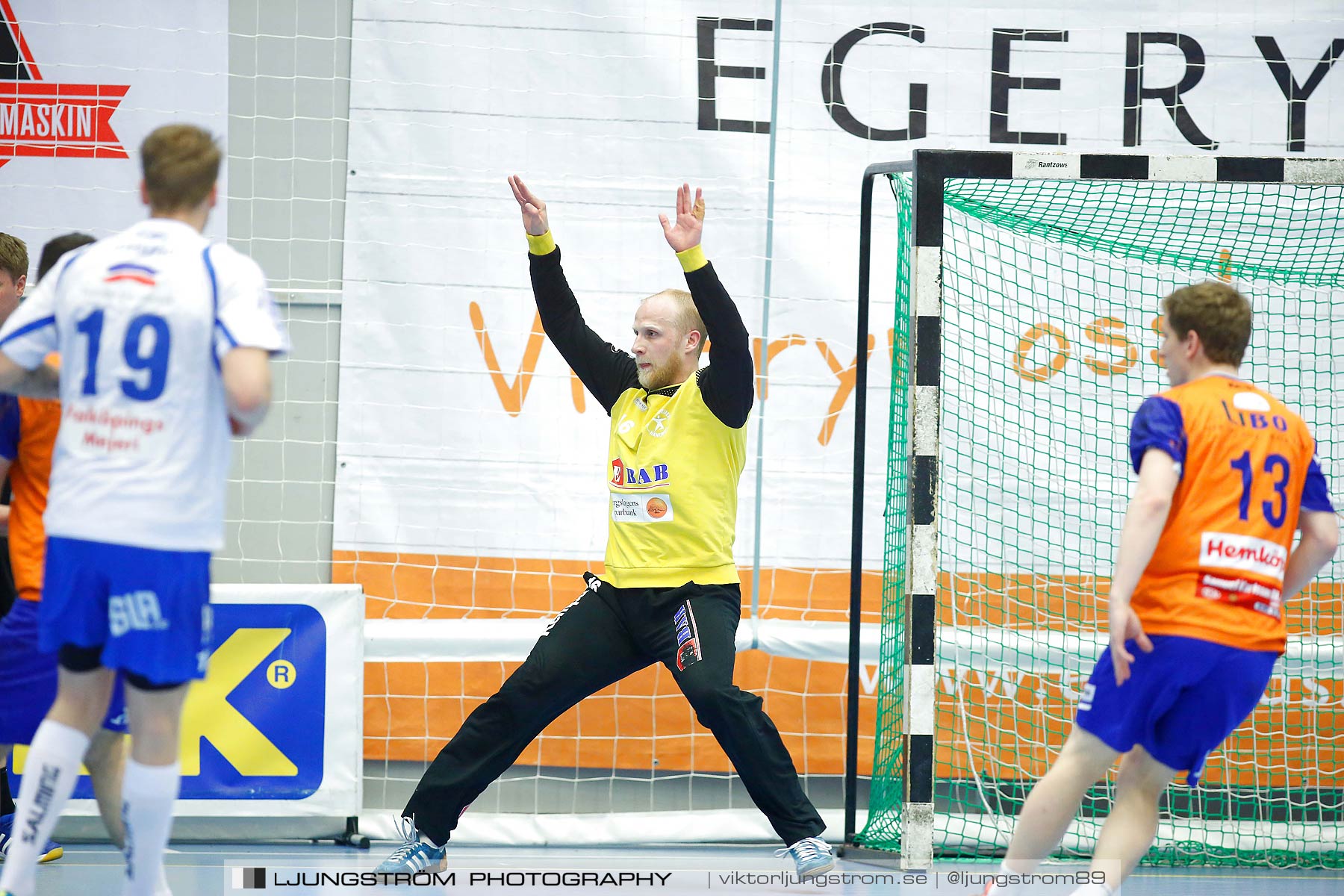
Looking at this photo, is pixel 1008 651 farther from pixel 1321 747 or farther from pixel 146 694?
pixel 146 694

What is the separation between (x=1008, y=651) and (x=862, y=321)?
157 centimetres

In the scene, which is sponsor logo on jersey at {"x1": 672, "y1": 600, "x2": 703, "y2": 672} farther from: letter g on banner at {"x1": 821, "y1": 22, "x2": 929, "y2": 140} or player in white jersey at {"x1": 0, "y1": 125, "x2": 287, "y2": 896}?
letter g on banner at {"x1": 821, "y1": 22, "x2": 929, "y2": 140}

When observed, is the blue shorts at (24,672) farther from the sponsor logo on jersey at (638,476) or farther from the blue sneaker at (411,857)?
the sponsor logo on jersey at (638,476)

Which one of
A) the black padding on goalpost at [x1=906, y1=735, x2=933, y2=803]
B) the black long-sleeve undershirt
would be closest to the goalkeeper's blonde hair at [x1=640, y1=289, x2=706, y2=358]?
the black long-sleeve undershirt

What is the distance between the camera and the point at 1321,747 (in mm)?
5504

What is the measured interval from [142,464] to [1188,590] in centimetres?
241

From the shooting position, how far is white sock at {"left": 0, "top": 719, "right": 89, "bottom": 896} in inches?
105

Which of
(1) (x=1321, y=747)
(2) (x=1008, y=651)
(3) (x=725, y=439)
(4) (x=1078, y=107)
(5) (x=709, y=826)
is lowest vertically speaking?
(5) (x=709, y=826)

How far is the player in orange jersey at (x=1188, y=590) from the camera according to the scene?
3.03 meters

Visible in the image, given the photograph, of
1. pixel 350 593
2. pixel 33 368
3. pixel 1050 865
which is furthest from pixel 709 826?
pixel 33 368

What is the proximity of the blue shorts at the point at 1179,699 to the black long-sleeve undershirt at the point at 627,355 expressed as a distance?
147 cm

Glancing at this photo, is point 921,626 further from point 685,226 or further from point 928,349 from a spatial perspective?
point 685,226

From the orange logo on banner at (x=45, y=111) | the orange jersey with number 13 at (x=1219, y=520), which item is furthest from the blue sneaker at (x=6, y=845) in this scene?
the orange jersey with number 13 at (x=1219, y=520)

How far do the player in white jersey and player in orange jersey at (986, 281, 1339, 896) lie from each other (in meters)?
2.05
